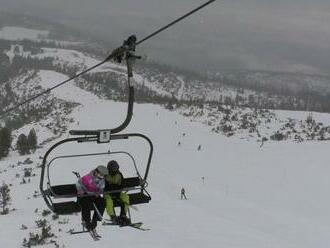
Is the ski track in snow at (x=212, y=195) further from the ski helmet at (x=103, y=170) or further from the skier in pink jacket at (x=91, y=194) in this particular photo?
the ski helmet at (x=103, y=170)

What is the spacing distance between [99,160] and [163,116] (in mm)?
38082

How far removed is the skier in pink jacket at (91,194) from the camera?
42.2 feet

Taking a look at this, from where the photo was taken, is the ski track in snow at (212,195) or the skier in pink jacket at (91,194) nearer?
the skier in pink jacket at (91,194)

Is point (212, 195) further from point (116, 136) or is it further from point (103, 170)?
point (116, 136)

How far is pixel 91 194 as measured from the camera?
42.5 feet

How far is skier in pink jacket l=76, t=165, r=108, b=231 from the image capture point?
42.2ft

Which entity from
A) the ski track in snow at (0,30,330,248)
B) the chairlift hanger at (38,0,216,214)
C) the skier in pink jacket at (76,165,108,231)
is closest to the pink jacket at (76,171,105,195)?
the skier in pink jacket at (76,165,108,231)

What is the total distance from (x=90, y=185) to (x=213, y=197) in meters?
24.4

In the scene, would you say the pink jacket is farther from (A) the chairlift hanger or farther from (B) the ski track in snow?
(B) the ski track in snow

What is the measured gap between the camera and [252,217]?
30797 mm

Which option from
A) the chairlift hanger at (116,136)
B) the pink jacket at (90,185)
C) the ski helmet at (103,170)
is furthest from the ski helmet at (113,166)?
the chairlift hanger at (116,136)

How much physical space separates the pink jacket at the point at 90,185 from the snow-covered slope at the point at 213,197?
10569 millimetres

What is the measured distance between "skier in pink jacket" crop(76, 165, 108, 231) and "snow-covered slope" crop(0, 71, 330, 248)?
1011 centimetres

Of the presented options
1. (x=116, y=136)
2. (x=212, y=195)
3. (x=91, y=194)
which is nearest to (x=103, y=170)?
(x=91, y=194)
